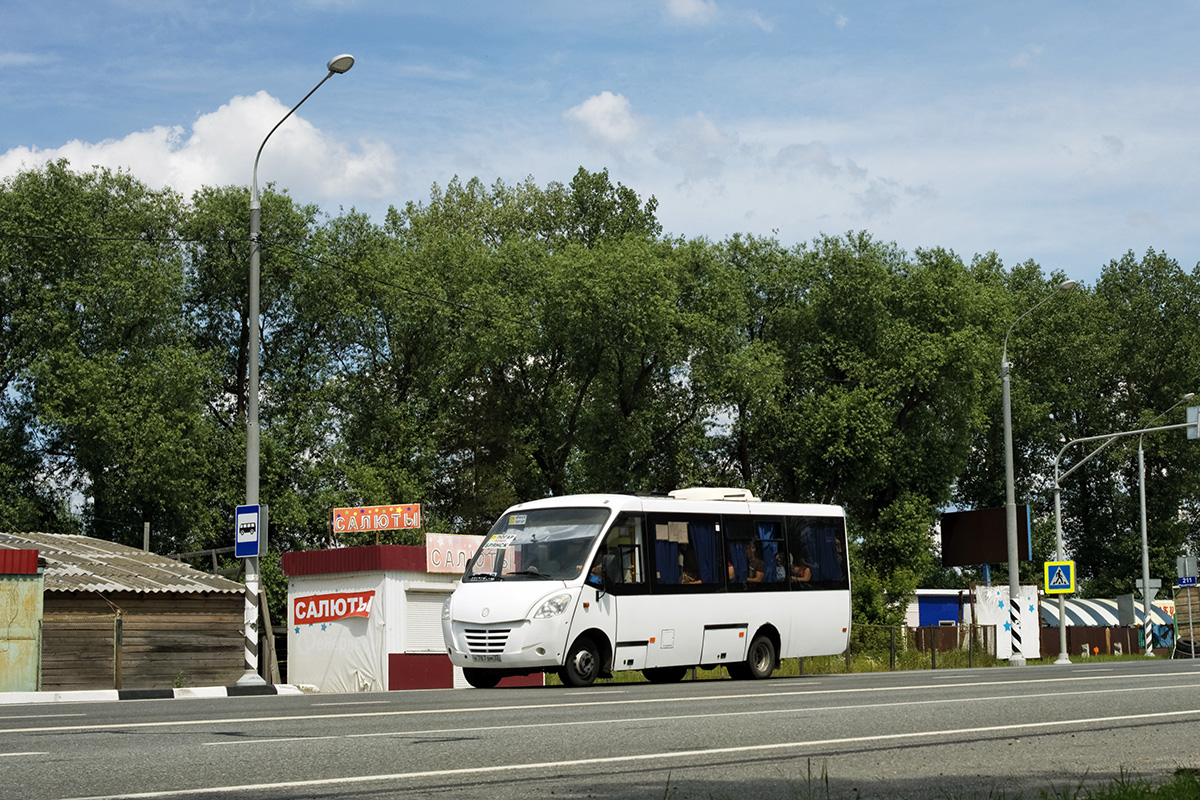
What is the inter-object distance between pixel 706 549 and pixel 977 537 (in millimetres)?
32908

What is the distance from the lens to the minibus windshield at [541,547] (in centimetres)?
1948

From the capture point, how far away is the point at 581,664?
19.3 m

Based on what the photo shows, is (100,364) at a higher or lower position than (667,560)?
higher

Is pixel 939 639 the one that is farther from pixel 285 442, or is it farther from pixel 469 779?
pixel 469 779

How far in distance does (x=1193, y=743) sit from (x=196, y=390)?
4094 cm

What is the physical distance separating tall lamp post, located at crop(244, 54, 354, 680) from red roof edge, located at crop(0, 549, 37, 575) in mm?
6887

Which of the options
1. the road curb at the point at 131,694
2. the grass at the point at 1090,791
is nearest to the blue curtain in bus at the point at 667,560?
the road curb at the point at 131,694

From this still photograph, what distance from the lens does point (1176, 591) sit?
64.2 meters

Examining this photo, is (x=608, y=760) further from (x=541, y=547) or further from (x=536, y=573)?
Result: (x=541, y=547)

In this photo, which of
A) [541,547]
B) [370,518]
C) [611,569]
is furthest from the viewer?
[370,518]

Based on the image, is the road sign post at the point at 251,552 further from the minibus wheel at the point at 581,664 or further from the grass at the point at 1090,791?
the grass at the point at 1090,791

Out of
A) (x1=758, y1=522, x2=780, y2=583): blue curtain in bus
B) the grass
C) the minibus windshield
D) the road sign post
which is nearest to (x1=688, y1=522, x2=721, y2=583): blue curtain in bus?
(x1=758, y1=522, x2=780, y2=583): blue curtain in bus

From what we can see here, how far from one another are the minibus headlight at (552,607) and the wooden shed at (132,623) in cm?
1563

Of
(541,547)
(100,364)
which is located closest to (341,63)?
(541,547)
